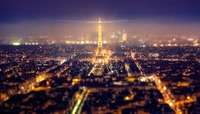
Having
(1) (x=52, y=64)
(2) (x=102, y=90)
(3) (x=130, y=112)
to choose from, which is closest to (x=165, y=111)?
(3) (x=130, y=112)

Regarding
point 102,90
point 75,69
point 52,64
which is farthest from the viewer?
point 52,64

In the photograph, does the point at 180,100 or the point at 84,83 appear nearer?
the point at 180,100

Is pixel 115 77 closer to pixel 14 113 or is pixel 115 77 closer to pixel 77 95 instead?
pixel 77 95

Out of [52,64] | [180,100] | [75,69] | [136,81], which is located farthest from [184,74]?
[52,64]

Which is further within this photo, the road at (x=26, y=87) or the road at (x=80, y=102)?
the road at (x=26, y=87)

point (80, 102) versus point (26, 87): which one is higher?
point (26, 87)

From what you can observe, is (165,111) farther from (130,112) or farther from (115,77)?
(115,77)

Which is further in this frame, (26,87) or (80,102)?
(26,87)

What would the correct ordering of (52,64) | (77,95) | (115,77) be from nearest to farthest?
(77,95) → (115,77) → (52,64)

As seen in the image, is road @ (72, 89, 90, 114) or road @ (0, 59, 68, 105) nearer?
road @ (72, 89, 90, 114)
